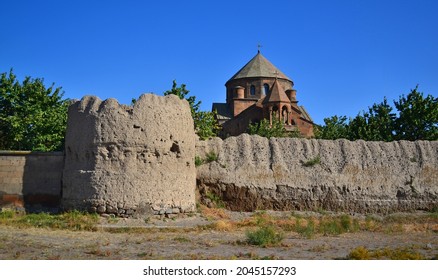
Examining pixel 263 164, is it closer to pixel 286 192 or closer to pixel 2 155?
pixel 286 192

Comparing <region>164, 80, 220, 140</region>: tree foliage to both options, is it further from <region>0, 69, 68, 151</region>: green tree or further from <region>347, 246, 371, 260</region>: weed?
<region>347, 246, 371, 260</region>: weed

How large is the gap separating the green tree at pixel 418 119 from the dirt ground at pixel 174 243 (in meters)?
12.7

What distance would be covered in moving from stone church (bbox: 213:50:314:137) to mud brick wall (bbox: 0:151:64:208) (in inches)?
1085

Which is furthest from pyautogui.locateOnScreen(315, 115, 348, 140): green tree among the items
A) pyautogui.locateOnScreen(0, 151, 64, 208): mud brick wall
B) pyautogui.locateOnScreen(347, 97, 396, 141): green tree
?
pyautogui.locateOnScreen(0, 151, 64, 208): mud brick wall

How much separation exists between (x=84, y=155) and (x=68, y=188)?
107 cm

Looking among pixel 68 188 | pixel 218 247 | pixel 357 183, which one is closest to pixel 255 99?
pixel 357 183

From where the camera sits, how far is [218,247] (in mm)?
10445

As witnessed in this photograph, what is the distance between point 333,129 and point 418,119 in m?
7.67

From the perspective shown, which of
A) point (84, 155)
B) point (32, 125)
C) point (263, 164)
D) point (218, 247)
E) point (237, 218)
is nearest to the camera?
point (218, 247)

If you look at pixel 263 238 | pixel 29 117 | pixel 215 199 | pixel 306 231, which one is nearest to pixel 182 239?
pixel 263 238

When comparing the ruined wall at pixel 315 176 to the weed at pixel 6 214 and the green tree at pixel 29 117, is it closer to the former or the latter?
the weed at pixel 6 214

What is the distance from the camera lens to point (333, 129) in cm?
3272

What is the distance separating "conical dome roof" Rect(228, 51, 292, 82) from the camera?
49.2 meters

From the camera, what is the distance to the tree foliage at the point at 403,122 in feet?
83.4
